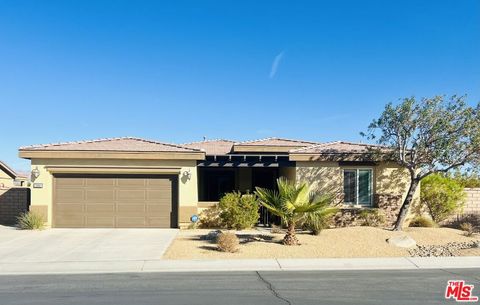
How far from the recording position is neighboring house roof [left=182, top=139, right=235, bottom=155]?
86.9ft

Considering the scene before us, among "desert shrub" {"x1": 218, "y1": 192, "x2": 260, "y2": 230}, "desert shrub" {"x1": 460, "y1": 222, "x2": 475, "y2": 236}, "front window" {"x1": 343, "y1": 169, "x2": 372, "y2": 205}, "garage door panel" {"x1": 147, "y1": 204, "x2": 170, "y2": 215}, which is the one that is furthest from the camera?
"front window" {"x1": 343, "y1": 169, "x2": 372, "y2": 205}

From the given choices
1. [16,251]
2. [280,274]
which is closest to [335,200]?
[280,274]

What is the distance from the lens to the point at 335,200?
19.9 metres

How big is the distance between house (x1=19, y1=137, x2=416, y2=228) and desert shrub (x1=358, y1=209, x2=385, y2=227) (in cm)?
44

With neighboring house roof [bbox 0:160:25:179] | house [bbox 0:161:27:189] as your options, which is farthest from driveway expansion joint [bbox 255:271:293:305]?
neighboring house roof [bbox 0:160:25:179]

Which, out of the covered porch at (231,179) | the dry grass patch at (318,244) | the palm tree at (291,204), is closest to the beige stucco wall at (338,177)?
the covered porch at (231,179)

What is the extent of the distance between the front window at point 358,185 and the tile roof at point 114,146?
7.19 metres

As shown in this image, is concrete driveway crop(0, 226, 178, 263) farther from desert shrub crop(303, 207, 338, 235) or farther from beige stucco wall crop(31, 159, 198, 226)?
desert shrub crop(303, 207, 338, 235)

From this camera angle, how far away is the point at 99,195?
19688 mm

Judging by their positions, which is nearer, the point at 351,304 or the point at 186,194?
the point at 351,304

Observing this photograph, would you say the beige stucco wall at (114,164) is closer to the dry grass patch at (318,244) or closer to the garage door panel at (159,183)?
the garage door panel at (159,183)

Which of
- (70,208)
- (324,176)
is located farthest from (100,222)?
(324,176)

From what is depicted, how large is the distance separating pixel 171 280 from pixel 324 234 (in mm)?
7711

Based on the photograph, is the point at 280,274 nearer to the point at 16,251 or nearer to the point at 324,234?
the point at 324,234
